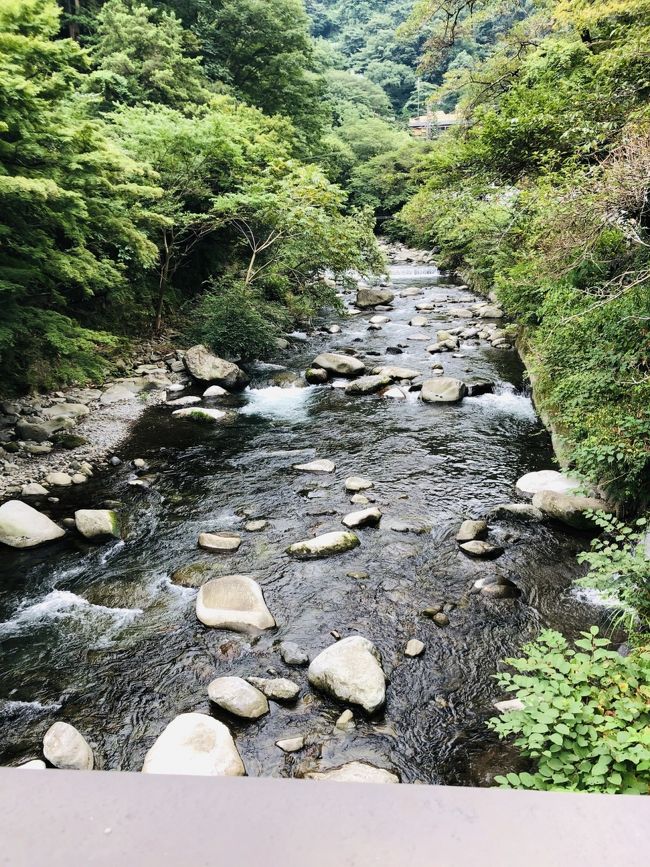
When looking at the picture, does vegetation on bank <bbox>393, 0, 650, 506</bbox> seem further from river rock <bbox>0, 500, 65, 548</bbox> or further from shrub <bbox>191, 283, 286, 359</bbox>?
river rock <bbox>0, 500, 65, 548</bbox>

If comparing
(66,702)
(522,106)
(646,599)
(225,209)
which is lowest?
(66,702)

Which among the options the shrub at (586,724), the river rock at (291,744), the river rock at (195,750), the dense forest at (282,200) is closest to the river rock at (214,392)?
the dense forest at (282,200)

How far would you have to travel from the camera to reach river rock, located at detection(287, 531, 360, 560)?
5.93 meters

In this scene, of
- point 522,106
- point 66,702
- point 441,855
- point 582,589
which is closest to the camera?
point 441,855

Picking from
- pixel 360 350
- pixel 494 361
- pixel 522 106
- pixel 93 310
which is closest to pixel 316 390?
pixel 360 350

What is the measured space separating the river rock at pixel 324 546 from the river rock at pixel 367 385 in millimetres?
5632

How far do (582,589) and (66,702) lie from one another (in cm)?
465

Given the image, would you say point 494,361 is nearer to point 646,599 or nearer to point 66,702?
point 646,599

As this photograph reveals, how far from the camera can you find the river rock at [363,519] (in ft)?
21.2

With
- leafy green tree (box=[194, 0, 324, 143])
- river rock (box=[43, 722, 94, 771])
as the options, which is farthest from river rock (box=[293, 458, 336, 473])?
leafy green tree (box=[194, 0, 324, 143])

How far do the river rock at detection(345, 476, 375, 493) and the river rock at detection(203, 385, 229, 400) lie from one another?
482 cm

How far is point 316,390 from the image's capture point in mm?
11734

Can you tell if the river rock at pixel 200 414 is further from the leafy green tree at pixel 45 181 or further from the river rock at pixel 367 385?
the river rock at pixel 367 385

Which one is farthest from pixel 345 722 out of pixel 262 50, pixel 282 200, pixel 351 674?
pixel 262 50
